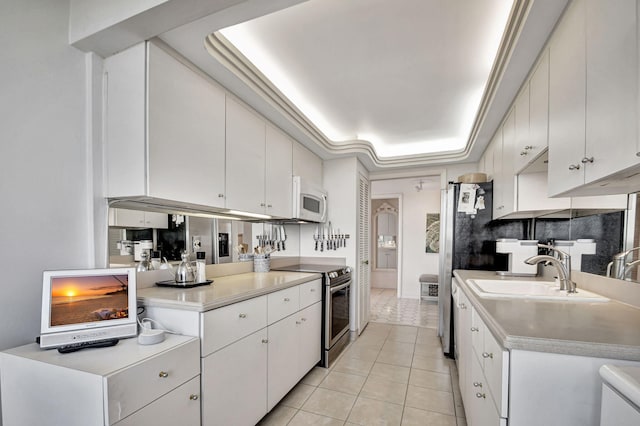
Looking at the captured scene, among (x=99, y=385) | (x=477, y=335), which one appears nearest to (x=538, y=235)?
(x=477, y=335)

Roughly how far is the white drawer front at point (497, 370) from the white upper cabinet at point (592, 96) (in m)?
0.68

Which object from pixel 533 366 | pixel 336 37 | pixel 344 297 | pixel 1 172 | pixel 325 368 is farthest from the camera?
pixel 344 297

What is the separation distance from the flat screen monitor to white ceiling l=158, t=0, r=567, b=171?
4.02ft

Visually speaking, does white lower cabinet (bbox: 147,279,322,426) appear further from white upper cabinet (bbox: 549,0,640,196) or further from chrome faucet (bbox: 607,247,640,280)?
chrome faucet (bbox: 607,247,640,280)

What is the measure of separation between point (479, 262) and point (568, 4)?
2.18 m

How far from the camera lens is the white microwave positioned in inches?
115

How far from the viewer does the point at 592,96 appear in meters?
1.06

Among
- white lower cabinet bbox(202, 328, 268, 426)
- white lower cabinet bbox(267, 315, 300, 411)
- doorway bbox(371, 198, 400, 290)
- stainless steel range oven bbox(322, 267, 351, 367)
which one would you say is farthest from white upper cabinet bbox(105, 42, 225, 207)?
doorway bbox(371, 198, 400, 290)

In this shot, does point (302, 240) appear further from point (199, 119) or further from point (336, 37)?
point (336, 37)

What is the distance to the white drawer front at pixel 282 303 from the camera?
1967 millimetres

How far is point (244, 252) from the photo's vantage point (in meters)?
2.74

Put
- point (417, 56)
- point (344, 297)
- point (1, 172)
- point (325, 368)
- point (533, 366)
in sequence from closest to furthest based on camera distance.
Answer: point (533, 366)
point (1, 172)
point (417, 56)
point (325, 368)
point (344, 297)

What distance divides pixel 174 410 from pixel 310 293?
4.63ft

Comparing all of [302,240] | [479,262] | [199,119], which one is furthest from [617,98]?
[302,240]
